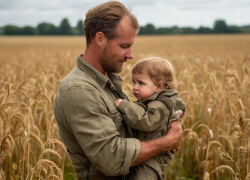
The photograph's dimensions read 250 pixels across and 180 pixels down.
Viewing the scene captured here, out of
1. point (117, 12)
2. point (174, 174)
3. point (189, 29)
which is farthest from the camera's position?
point (189, 29)

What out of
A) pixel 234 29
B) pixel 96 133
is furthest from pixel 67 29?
pixel 96 133

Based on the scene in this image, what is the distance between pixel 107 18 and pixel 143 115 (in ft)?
2.54

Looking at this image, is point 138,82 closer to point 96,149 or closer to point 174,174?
point 96,149

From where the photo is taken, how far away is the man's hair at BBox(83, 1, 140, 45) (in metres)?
1.96

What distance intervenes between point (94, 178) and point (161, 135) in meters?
0.60

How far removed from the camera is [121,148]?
1681mm

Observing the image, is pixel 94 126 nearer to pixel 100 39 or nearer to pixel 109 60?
pixel 109 60

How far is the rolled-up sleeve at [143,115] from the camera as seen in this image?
1.86 metres

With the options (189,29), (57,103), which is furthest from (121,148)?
(189,29)

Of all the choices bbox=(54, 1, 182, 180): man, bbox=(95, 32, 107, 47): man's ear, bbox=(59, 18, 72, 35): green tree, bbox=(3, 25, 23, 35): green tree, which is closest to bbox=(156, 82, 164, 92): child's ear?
bbox=(54, 1, 182, 180): man

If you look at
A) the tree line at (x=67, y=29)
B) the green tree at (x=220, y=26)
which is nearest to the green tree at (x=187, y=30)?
the tree line at (x=67, y=29)

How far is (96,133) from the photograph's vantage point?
1.63 m

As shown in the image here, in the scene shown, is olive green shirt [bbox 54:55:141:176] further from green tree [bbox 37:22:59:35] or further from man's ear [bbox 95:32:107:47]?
green tree [bbox 37:22:59:35]

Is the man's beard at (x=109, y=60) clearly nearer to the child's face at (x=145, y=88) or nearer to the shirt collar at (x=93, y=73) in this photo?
the shirt collar at (x=93, y=73)
